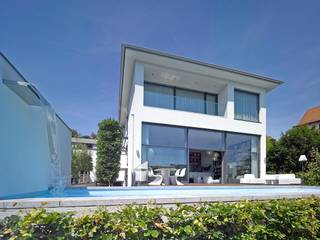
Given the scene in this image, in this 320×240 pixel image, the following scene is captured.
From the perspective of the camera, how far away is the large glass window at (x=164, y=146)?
13.9 meters

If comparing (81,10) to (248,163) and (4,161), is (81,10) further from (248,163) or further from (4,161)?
(248,163)

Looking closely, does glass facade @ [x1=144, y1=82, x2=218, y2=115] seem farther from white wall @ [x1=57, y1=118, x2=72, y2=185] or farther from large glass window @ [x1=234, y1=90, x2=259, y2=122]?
white wall @ [x1=57, y1=118, x2=72, y2=185]

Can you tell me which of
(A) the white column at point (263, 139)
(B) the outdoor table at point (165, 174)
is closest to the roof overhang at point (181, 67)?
(A) the white column at point (263, 139)

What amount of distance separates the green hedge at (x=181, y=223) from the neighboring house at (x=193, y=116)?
9.54m

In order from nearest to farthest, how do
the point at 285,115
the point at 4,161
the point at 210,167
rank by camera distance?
the point at 4,161
the point at 210,167
the point at 285,115

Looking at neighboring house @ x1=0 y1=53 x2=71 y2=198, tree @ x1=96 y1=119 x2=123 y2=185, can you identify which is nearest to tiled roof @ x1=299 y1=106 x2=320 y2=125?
tree @ x1=96 y1=119 x2=123 y2=185

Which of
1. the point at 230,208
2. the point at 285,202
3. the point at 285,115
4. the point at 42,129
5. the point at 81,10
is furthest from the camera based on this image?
the point at 285,115

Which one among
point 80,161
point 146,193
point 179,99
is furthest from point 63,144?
point 80,161

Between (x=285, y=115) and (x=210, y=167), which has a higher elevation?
(x=285, y=115)

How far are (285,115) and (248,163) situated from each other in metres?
17.6

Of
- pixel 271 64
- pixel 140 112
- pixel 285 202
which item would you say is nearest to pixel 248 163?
pixel 271 64

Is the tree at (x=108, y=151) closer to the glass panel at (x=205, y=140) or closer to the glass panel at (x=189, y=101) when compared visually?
the glass panel at (x=189, y=101)

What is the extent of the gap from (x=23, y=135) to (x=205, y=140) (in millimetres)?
11537

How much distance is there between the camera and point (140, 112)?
13766mm
